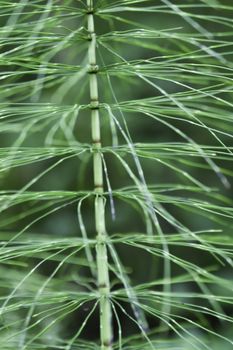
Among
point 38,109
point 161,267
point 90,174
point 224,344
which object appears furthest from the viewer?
point 90,174

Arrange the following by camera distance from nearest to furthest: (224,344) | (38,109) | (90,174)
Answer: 1. (38,109)
2. (224,344)
3. (90,174)

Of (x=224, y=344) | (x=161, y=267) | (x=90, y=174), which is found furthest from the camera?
(x=90, y=174)

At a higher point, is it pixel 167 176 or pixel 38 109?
pixel 167 176

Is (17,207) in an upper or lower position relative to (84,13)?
upper

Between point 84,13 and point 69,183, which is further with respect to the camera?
point 69,183

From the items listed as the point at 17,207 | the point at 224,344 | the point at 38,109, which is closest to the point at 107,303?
the point at 38,109

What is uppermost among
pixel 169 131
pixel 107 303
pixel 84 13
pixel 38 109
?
pixel 169 131

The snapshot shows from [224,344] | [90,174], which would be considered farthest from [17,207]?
[224,344]

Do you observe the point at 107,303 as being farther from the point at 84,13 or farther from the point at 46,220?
the point at 46,220

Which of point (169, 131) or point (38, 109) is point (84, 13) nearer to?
point (38, 109)
